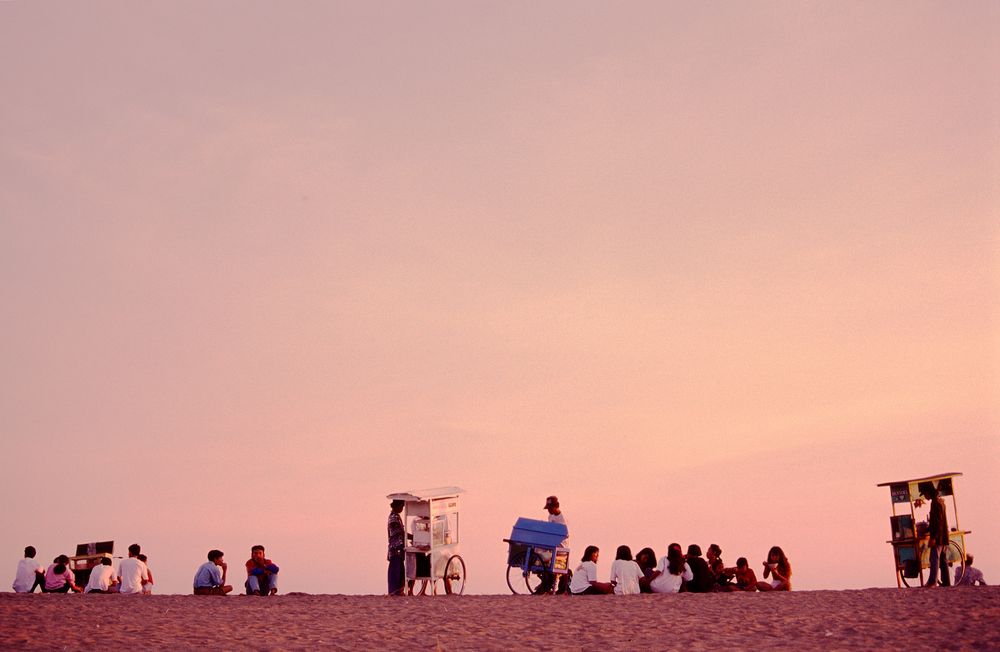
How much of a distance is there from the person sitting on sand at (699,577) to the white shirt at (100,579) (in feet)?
42.2

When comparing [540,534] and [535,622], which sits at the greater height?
[540,534]

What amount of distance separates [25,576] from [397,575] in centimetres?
939

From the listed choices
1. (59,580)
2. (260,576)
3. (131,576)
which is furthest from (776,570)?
(59,580)

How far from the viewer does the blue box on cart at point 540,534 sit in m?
22.2

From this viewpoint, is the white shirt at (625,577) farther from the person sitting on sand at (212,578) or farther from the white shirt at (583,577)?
the person sitting on sand at (212,578)

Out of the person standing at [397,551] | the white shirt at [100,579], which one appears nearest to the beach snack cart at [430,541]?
the person standing at [397,551]

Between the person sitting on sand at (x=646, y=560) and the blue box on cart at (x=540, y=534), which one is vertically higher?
the blue box on cart at (x=540, y=534)

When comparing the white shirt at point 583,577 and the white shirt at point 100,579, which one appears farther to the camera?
the white shirt at point 100,579

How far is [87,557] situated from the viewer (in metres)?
27.2

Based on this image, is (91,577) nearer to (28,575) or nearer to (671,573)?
(28,575)

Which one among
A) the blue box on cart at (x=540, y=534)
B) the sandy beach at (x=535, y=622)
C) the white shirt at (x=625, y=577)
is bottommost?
the sandy beach at (x=535, y=622)

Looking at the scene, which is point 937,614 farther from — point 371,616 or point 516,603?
point 371,616

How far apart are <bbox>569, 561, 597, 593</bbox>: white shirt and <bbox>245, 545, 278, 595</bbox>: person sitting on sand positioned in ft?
20.4

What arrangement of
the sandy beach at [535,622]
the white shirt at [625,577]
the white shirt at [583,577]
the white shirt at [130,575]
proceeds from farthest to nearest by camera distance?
the white shirt at [130,575], the white shirt at [583,577], the white shirt at [625,577], the sandy beach at [535,622]
